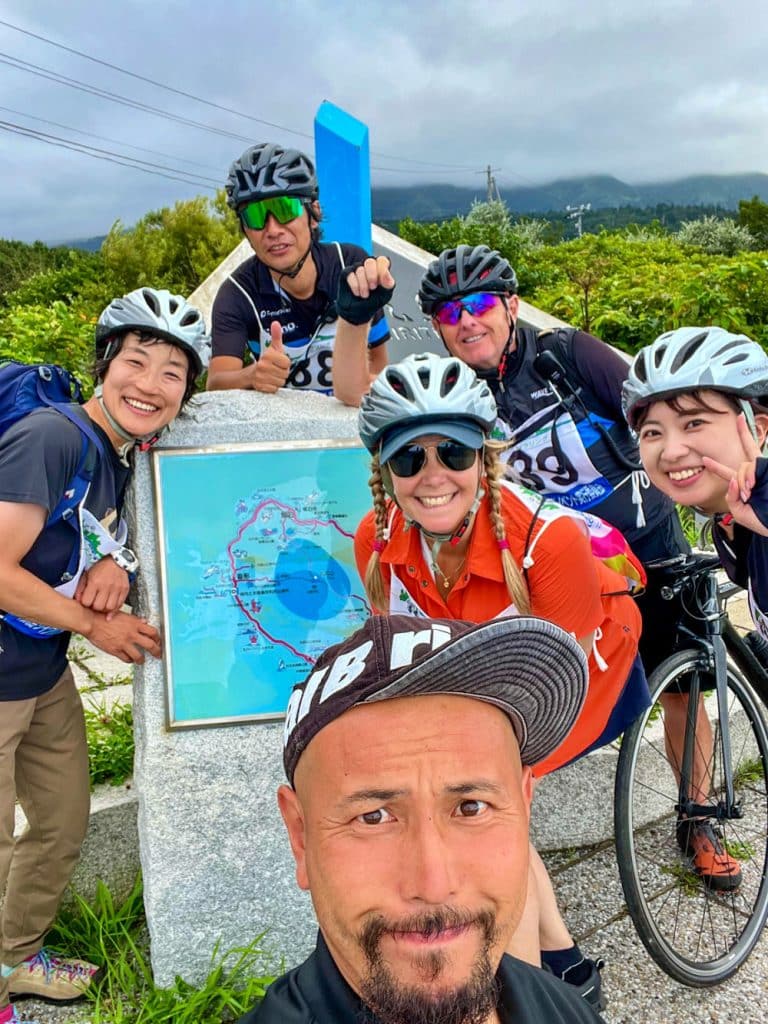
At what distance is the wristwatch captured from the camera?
2.80m

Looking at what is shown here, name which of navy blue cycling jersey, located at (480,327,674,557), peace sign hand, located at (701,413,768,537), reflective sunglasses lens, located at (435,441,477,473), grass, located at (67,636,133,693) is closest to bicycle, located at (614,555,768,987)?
navy blue cycling jersey, located at (480,327,674,557)

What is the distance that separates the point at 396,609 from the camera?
104 inches

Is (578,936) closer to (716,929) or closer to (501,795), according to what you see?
(716,929)

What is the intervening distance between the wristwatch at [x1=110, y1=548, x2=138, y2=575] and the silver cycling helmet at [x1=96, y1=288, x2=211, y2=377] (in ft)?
2.19

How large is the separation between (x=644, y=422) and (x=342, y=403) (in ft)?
4.24

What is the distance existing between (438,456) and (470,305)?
1051mm

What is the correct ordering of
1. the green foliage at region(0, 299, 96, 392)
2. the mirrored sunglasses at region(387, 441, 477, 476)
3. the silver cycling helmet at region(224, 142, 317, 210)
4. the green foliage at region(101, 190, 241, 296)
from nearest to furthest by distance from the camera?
the mirrored sunglasses at region(387, 441, 477, 476) → the silver cycling helmet at region(224, 142, 317, 210) → the green foliage at region(0, 299, 96, 392) → the green foliage at region(101, 190, 241, 296)

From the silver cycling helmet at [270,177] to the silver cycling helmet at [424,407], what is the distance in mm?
1411

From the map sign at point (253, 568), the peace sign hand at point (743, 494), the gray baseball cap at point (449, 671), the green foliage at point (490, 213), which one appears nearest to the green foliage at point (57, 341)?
the map sign at point (253, 568)

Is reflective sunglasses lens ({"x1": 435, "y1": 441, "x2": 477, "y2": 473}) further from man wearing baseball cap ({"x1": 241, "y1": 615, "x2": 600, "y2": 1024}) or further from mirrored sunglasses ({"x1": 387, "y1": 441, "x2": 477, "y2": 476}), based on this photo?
man wearing baseball cap ({"x1": 241, "y1": 615, "x2": 600, "y2": 1024})

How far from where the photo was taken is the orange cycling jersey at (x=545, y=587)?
2.38 metres

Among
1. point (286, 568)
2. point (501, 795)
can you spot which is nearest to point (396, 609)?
point (286, 568)

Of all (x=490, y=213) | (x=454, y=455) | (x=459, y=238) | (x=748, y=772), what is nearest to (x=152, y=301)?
(x=454, y=455)

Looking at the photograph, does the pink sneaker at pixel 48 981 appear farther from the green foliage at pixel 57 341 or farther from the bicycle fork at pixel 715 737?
the green foliage at pixel 57 341
